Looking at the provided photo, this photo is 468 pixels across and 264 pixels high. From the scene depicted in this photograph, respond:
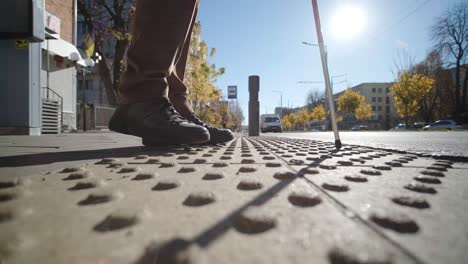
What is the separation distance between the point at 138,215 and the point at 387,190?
679mm

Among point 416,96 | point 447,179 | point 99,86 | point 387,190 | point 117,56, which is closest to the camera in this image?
point 387,190

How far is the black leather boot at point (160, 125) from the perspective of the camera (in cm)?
189

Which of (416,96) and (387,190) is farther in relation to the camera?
(416,96)

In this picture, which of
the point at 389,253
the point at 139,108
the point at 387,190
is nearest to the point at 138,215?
the point at 389,253

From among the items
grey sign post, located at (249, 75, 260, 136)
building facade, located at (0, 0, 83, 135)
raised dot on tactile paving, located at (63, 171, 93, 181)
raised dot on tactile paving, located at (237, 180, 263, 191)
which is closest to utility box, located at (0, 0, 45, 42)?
building facade, located at (0, 0, 83, 135)

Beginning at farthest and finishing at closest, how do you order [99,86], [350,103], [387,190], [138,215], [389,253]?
[350,103] < [99,86] < [387,190] < [138,215] < [389,253]

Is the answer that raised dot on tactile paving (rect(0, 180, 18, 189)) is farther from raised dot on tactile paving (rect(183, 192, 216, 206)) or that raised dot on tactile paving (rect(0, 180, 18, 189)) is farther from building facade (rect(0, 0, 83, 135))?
building facade (rect(0, 0, 83, 135))

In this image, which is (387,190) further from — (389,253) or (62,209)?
(62,209)

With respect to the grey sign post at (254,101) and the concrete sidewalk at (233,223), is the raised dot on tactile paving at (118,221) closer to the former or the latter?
the concrete sidewalk at (233,223)

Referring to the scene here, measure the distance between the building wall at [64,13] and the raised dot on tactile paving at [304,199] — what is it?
11887mm

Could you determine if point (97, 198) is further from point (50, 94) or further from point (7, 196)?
point (50, 94)

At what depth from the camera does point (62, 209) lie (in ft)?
1.82

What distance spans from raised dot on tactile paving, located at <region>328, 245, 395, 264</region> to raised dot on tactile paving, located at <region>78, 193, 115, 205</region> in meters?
0.52

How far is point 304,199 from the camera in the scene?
0.61 metres
